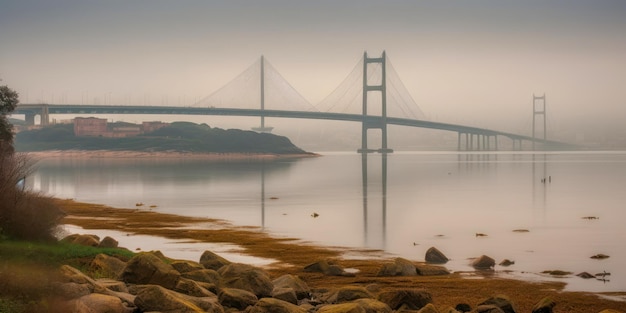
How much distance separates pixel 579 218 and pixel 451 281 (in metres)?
22.2

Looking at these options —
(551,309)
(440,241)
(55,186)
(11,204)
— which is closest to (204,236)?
(440,241)

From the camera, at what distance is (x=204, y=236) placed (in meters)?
29.6

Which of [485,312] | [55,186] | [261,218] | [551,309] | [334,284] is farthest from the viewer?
[55,186]

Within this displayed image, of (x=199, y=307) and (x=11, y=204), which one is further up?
(x=11, y=204)

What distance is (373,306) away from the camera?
1358 cm

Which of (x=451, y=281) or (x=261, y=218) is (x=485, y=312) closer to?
(x=451, y=281)

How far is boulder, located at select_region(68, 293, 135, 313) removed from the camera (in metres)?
11.9

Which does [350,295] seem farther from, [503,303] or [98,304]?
[98,304]

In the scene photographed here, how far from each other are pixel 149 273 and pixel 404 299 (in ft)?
14.2

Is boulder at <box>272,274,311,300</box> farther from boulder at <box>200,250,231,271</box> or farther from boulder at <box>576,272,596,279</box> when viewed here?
boulder at <box>576,272,596,279</box>

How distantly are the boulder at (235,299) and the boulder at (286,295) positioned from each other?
673 mm

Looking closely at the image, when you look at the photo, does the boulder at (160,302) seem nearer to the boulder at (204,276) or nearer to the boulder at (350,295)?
the boulder at (204,276)

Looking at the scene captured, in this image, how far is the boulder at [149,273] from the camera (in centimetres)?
1485

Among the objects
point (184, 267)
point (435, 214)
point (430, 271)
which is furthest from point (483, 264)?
point (435, 214)
